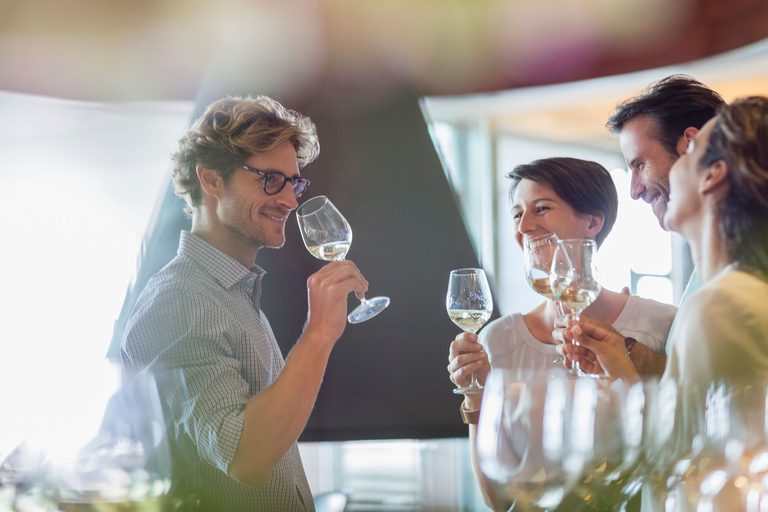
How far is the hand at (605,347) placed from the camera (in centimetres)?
91

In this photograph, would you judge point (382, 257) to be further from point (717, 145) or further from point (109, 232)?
point (109, 232)

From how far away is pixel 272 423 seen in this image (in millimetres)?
935

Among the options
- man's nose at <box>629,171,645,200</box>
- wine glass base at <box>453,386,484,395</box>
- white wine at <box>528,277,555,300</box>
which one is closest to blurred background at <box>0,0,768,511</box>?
wine glass base at <box>453,386,484,395</box>

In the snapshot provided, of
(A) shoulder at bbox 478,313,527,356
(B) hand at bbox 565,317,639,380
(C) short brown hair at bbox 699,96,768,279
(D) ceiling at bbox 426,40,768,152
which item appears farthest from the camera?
(D) ceiling at bbox 426,40,768,152

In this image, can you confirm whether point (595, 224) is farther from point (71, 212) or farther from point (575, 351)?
point (71, 212)

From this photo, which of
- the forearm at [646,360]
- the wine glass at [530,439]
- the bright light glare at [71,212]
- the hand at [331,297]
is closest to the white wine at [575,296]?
the forearm at [646,360]

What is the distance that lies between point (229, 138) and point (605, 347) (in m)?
0.87

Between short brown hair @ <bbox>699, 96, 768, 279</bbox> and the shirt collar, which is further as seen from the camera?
the shirt collar

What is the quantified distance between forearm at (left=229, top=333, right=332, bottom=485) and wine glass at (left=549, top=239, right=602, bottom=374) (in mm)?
395

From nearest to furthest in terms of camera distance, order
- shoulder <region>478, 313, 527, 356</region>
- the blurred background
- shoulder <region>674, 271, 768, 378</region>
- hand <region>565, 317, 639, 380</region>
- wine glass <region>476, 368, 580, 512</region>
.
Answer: wine glass <region>476, 368, 580, 512</region> < shoulder <region>674, 271, 768, 378</region> < hand <region>565, 317, 639, 380</region> < shoulder <region>478, 313, 527, 356</region> < the blurred background

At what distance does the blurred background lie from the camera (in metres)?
1.79

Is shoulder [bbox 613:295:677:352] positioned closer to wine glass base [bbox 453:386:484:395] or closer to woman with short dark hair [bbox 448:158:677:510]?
woman with short dark hair [bbox 448:158:677:510]

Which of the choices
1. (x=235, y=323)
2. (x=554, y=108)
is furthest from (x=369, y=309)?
(x=554, y=108)

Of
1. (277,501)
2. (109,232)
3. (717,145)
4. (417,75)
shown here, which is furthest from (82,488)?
(109,232)
